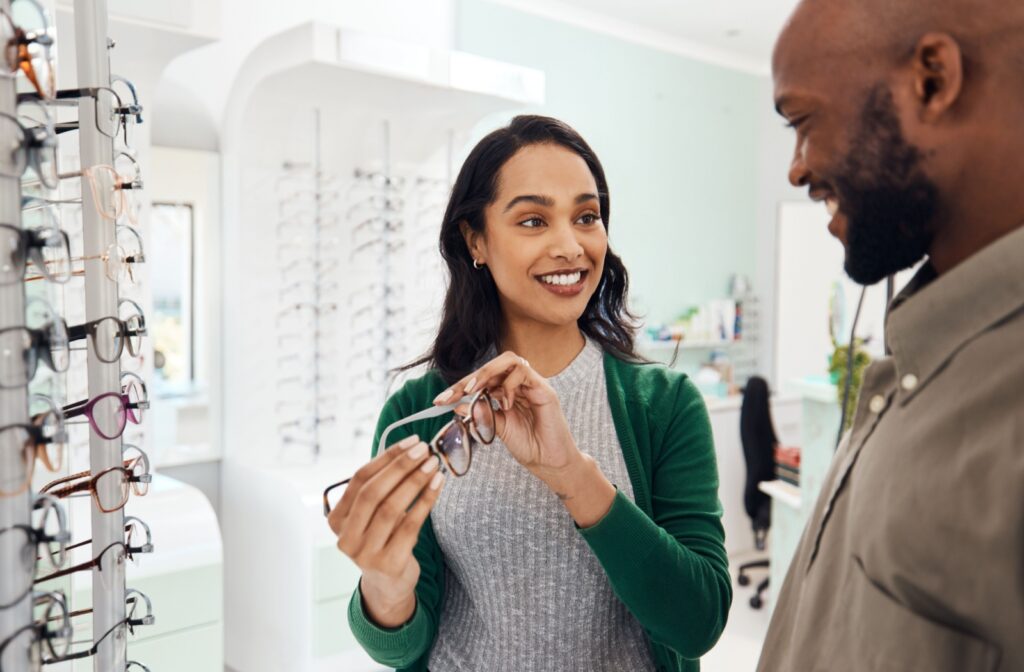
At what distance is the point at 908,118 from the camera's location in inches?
25.2

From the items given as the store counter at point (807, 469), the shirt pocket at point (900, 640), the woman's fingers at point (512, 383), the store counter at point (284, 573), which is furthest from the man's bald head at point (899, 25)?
the store counter at point (284, 573)

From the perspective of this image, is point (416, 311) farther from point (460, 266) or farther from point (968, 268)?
point (968, 268)

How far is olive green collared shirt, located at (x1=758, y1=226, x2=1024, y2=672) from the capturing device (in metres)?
0.58

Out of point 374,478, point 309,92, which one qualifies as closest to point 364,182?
point 309,92

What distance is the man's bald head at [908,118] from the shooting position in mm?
620

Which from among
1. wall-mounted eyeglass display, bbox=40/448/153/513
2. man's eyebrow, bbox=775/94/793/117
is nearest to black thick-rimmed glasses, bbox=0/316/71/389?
wall-mounted eyeglass display, bbox=40/448/153/513

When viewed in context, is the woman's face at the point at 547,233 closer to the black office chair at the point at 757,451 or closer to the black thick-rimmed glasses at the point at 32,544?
the black thick-rimmed glasses at the point at 32,544

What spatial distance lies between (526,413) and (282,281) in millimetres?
2676

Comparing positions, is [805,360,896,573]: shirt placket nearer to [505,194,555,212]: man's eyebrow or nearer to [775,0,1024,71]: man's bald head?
[775,0,1024,71]: man's bald head

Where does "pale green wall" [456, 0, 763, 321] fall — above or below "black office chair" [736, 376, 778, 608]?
above

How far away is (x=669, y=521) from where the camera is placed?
4.04ft

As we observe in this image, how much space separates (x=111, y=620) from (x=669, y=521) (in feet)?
2.39

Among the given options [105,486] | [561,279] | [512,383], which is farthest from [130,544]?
[561,279]

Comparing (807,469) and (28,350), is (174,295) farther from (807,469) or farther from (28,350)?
(28,350)
